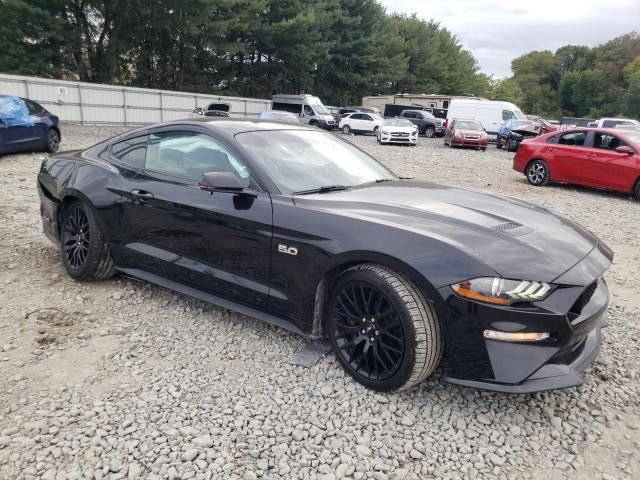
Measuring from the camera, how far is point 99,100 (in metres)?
21.4

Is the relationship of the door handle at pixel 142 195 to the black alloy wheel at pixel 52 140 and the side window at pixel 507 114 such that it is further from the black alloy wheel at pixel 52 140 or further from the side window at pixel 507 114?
the side window at pixel 507 114

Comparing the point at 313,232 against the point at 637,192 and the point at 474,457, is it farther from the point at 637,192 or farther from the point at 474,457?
the point at 637,192

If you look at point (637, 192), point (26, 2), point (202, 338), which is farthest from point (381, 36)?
point (202, 338)

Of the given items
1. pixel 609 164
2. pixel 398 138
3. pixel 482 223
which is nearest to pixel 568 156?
pixel 609 164

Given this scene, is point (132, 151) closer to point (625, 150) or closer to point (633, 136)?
point (625, 150)

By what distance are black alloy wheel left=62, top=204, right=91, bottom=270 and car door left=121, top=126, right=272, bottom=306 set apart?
0.56 metres


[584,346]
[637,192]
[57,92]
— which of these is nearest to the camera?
[584,346]

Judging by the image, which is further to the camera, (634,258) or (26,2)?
(26,2)

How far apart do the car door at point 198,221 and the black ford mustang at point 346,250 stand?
10 millimetres

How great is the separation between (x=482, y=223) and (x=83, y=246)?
3.17 m

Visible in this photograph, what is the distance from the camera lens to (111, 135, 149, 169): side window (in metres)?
3.82

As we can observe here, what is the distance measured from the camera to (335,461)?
2.24 m

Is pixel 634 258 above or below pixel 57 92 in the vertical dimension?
below

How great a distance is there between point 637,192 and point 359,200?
8794 mm
